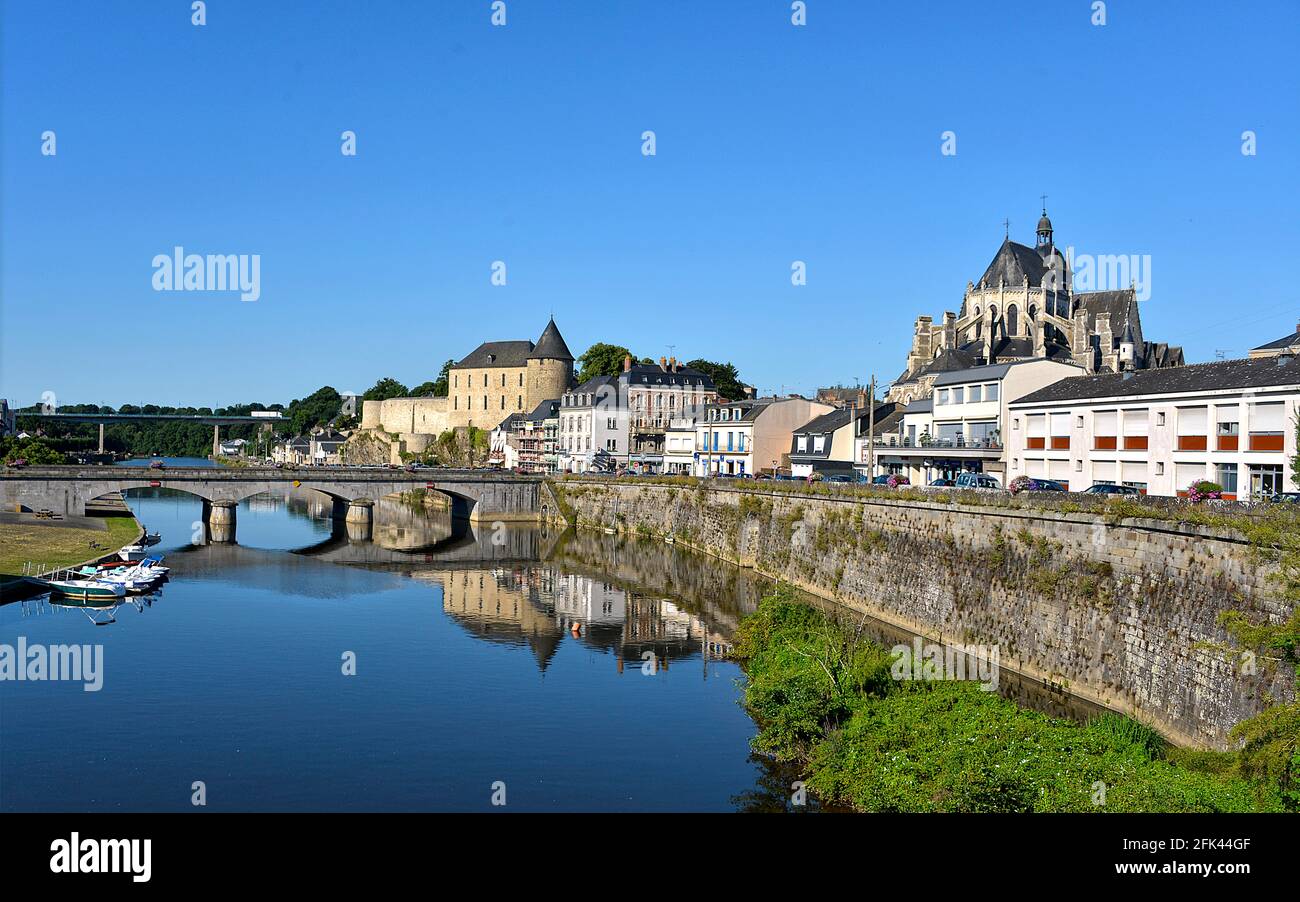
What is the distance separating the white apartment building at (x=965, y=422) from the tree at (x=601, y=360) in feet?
241

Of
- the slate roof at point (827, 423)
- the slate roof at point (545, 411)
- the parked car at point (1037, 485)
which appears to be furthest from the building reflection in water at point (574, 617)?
the slate roof at point (545, 411)

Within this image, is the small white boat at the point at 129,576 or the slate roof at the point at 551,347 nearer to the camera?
the small white boat at the point at 129,576

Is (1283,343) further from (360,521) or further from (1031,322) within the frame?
(360,521)

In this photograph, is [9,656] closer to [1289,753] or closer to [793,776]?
[793,776]

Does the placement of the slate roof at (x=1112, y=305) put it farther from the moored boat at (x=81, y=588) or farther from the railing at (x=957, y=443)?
the moored boat at (x=81, y=588)

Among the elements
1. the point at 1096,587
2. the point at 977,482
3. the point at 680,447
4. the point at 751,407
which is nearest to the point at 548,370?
the point at 680,447

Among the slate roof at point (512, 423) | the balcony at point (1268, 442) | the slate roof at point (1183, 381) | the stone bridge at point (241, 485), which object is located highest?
the slate roof at point (512, 423)

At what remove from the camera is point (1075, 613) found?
1079 inches

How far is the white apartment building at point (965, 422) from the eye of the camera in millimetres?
49719

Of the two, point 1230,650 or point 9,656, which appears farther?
point 9,656

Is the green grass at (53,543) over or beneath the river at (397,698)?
over
